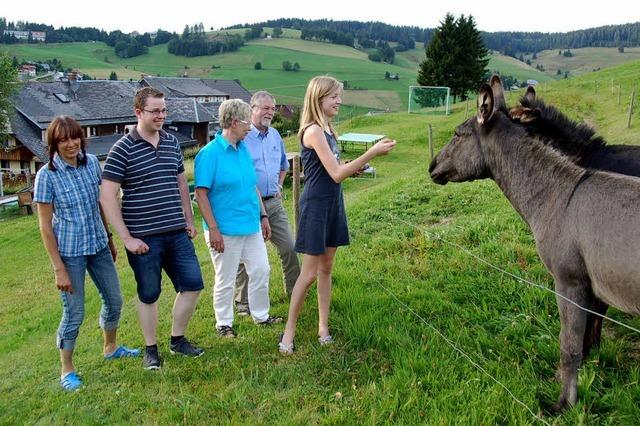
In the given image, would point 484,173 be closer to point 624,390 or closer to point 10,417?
point 624,390

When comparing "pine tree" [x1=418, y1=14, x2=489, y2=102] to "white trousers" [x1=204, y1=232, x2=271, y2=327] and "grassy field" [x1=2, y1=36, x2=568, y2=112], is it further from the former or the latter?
"white trousers" [x1=204, y1=232, x2=271, y2=327]

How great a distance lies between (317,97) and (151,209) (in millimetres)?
1678

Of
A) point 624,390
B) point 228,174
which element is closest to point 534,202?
point 624,390

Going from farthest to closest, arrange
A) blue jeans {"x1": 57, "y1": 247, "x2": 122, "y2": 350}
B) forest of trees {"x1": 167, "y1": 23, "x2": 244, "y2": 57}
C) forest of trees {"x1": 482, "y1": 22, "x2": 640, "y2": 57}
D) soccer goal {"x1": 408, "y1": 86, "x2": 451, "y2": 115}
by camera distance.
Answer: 1. forest of trees {"x1": 482, "y1": 22, "x2": 640, "y2": 57}
2. forest of trees {"x1": 167, "y1": 23, "x2": 244, "y2": 57}
3. soccer goal {"x1": 408, "y1": 86, "x2": 451, "y2": 115}
4. blue jeans {"x1": 57, "y1": 247, "x2": 122, "y2": 350}

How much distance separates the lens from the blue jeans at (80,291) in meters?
4.26

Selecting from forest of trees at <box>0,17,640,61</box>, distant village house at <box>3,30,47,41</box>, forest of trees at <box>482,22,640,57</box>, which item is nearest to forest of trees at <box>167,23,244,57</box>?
forest of trees at <box>0,17,640,61</box>

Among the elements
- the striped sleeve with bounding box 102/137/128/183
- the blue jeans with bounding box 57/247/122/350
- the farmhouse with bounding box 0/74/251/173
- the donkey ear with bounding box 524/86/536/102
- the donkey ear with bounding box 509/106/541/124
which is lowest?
the farmhouse with bounding box 0/74/251/173

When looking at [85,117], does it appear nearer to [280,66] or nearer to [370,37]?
[280,66]

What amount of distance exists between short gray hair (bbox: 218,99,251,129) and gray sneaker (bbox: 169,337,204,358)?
6.74ft

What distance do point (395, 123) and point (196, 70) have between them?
89.6 meters

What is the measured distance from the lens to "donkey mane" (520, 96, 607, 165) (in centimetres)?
360

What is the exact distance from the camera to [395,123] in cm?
3066

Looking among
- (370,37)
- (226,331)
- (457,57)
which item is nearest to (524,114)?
(226,331)

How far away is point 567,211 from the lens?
10.8ft
